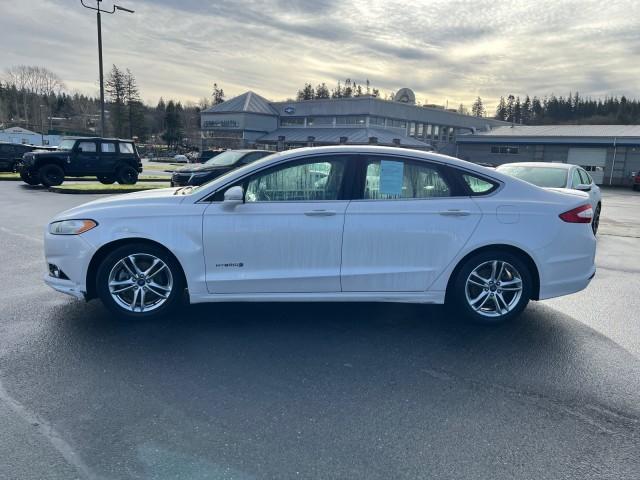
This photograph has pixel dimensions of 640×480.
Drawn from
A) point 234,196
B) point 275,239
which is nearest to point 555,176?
point 275,239

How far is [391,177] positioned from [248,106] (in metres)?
57.0

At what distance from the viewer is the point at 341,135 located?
49.8 metres

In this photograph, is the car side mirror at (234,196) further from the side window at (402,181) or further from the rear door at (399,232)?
the side window at (402,181)

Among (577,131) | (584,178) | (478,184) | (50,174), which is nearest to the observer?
(478,184)

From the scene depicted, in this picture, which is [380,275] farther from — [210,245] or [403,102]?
[403,102]

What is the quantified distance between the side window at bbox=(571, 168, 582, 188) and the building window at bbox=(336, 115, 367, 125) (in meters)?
44.3

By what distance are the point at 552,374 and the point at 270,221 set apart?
8.56 feet

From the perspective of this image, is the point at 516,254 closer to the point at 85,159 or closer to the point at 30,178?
the point at 85,159

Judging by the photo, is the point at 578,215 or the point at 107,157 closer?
the point at 578,215

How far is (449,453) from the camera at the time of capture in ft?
8.41

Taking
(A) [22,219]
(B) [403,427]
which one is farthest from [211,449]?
(A) [22,219]

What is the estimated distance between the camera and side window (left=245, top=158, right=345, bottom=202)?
422 cm

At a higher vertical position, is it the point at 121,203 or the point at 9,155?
the point at 9,155

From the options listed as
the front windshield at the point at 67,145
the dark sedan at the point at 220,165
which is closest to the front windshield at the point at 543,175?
the dark sedan at the point at 220,165
